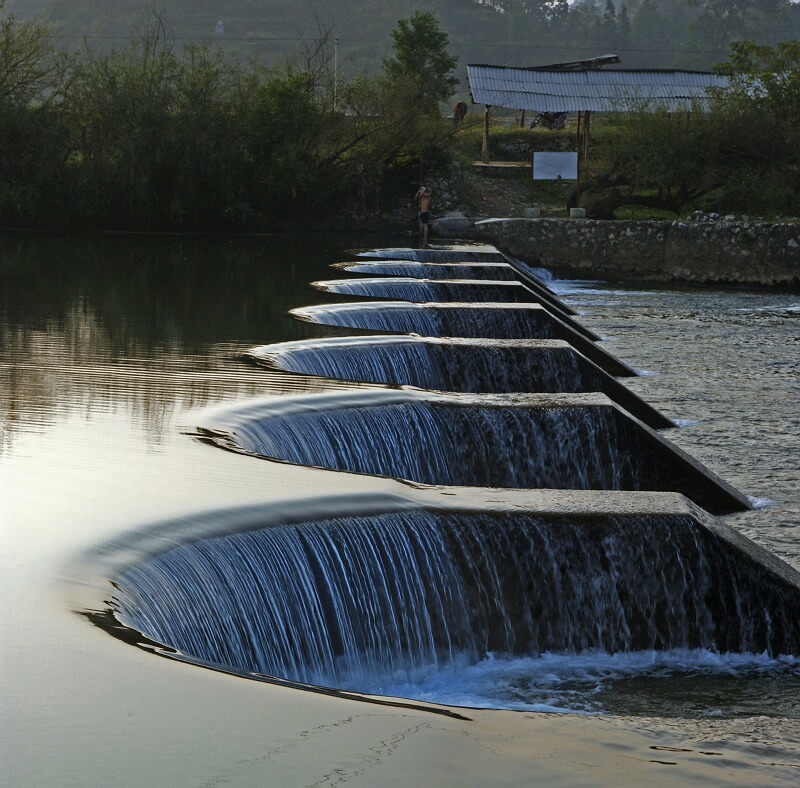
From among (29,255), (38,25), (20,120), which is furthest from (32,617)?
(38,25)

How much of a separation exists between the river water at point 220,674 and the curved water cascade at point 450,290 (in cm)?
398

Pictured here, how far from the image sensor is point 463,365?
11414mm

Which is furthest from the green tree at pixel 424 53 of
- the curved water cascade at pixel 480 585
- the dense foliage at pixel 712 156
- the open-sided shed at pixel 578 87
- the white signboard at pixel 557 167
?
the curved water cascade at pixel 480 585

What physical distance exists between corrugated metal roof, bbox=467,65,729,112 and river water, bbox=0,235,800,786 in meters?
25.9

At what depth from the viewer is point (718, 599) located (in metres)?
6.11

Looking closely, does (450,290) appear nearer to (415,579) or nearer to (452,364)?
(452,364)

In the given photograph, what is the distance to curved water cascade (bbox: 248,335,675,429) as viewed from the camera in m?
11.1

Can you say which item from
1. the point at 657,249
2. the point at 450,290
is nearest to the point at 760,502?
the point at 450,290

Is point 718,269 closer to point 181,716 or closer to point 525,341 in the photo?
point 525,341

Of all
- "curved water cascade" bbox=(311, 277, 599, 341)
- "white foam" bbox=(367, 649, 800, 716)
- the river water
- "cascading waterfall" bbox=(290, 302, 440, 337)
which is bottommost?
"white foam" bbox=(367, 649, 800, 716)

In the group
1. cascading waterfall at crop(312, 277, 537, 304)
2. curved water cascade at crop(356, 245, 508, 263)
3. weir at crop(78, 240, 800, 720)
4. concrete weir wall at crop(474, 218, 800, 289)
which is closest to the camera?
weir at crop(78, 240, 800, 720)

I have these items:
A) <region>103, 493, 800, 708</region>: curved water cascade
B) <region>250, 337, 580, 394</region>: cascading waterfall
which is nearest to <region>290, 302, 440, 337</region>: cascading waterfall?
<region>250, 337, 580, 394</region>: cascading waterfall

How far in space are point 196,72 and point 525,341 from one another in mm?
23524

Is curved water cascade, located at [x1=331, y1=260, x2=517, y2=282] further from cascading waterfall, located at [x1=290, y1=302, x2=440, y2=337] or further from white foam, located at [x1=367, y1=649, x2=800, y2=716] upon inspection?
white foam, located at [x1=367, y1=649, x2=800, y2=716]
